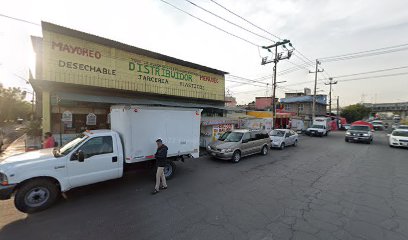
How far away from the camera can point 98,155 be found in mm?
5707

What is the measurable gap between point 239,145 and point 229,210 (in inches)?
228

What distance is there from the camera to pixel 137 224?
4.20 meters

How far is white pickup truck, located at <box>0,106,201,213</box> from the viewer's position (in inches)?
182

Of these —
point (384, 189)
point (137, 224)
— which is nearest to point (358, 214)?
point (384, 189)

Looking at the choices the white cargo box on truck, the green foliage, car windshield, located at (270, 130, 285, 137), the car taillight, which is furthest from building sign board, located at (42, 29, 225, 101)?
the green foliage

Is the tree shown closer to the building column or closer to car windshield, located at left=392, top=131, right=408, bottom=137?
car windshield, located at left=392, top=131, right=408, bottom=137

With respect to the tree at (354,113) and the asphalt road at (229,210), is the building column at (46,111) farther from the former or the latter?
the tree at (354,113)

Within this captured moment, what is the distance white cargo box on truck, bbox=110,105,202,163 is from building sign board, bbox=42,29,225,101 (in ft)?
16.2

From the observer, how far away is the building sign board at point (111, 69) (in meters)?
9.43

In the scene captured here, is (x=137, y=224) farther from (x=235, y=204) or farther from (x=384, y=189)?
(x=384, y=189)

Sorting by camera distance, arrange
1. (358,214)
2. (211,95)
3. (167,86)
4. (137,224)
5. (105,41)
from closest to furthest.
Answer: (137,224) < (358,214) < (105,41) < (167,86) < (211,95)

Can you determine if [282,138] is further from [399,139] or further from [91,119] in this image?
[91,119]

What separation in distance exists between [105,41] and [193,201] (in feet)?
34.4

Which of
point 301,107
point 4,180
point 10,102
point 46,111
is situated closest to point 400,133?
point 4,180
